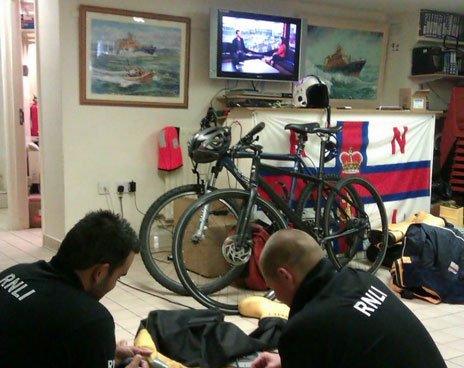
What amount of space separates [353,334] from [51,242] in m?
3.66

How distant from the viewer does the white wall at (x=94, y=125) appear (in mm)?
4180

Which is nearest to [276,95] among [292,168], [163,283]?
[292,168]

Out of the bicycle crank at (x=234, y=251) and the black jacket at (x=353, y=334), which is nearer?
the black jacket at (x=353, y=334)

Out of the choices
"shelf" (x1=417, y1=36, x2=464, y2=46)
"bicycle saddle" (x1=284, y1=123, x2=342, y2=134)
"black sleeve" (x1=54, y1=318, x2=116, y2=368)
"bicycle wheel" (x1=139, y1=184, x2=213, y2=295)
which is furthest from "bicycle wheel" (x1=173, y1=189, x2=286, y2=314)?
"shelf" (x1=417, y1=36, x2=464, y2=46)

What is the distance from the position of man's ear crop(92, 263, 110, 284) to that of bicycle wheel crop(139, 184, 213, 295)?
183 centimetres

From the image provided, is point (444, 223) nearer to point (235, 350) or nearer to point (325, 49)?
point (325, 49)

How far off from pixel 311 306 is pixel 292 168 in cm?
242

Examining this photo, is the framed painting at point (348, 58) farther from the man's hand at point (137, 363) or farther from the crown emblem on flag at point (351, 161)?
the man's hand at point (137, 363)

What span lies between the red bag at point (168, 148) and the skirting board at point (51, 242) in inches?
40.7

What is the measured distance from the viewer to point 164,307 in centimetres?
329

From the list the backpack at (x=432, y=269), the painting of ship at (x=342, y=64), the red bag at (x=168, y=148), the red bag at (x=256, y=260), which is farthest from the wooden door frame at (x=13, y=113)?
the backpack at (x=432, y=269)

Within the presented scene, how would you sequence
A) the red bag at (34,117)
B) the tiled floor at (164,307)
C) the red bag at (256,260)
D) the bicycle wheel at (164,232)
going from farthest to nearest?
1. the red bag at (34,117)
2. the red bag at (256,260)
3. the bicycle wheel at (164,232)
4. the tiled floor at (164,307)

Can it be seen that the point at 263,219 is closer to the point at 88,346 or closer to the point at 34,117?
the point at 88,346

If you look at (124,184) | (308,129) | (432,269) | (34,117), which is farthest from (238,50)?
(34,117)
